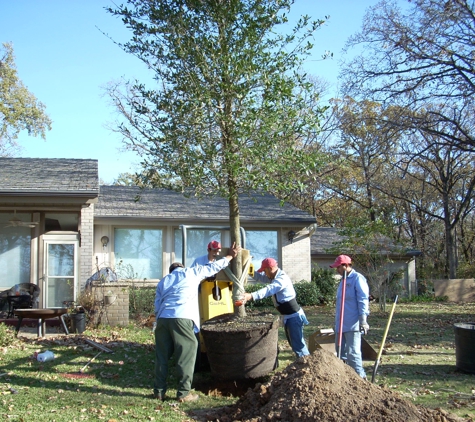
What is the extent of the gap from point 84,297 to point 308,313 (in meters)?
7.47

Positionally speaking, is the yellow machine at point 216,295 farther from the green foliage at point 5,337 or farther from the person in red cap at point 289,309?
the green foliage at point 5,337

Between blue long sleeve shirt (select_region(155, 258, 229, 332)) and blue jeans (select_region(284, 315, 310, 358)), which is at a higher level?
blue long sleeve shirt (select_region(155, 258, 229, 332))

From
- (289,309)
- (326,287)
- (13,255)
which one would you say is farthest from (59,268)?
(326,287)

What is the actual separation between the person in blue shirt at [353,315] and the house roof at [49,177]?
8163 millimetres

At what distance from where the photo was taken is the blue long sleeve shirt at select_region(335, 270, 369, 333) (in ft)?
25.2

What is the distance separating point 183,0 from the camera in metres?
9.24

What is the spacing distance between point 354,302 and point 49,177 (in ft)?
34.9

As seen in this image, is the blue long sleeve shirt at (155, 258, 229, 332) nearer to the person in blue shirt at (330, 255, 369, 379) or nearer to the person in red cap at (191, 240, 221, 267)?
the person in red cap at (191, 240, 221, 267)

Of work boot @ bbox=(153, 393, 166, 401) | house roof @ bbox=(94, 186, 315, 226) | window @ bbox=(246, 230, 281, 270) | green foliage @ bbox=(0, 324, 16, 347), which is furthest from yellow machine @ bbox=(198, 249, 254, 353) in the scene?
window @ bbox=(246, 230, 281, 270)

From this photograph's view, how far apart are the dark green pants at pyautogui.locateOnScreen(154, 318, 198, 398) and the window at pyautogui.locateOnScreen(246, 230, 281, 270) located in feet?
43.6

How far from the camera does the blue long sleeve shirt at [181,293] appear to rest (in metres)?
7.38

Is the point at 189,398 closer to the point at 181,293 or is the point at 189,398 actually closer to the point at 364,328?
the point at 181,293

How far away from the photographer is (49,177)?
1568 centimetres

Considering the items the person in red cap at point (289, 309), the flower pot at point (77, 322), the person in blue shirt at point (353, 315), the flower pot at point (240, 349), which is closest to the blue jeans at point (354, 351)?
the person in blue shirt at point (353, 315)
